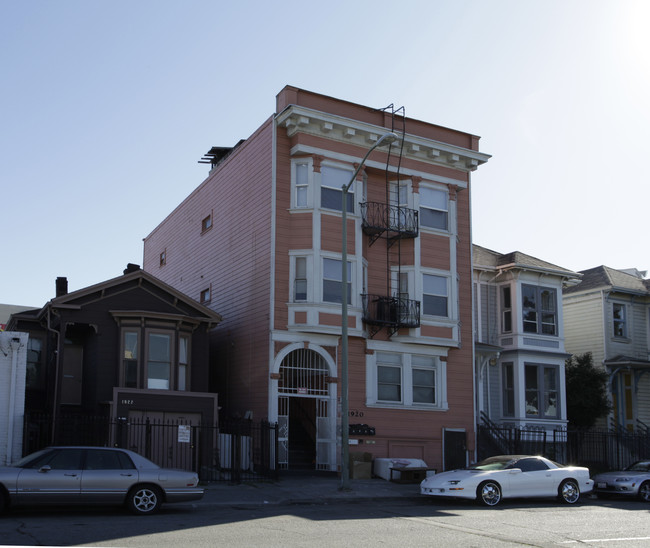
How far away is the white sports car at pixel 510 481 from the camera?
1777 cm

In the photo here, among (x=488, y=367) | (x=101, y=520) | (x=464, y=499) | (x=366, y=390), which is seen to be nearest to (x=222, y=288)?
(x=366, y=390)

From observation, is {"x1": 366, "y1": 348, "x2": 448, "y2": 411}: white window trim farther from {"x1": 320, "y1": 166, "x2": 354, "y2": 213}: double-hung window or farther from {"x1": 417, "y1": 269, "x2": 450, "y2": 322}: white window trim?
{"x1": 320, "y1": 166, "x2": 354, "y2": 213}: double-hung window

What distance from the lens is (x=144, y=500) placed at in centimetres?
1478

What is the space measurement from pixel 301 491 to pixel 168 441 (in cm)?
465

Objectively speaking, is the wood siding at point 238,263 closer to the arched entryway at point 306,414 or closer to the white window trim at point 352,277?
the arched entryway at point 306,414

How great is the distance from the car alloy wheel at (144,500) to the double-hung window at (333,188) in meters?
12.6

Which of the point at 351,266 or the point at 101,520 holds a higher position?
the point at 351,266

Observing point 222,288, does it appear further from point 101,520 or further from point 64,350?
point 101,520

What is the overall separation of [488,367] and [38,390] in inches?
650

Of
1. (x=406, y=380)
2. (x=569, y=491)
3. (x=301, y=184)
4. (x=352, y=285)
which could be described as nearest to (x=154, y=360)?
(x=352, y=285)

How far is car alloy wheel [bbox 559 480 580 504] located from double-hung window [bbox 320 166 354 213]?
35.4 ft

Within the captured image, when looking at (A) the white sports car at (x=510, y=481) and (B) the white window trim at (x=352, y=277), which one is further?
(B) the white window trim at (x=352, y=277)

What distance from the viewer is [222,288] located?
95.6 ft

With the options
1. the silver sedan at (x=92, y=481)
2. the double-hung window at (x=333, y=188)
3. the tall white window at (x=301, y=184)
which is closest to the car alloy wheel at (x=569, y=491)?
the silver sedan at (x=92, y=481)
